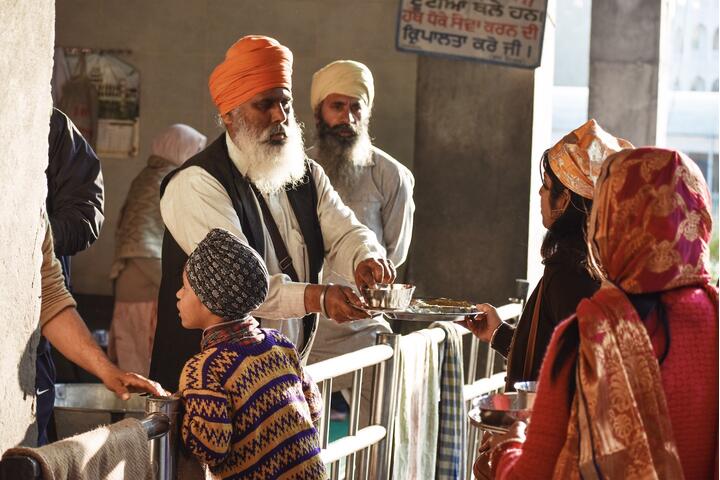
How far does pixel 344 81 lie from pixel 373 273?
2.39 m

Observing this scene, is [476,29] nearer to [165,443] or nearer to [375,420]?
[375,420]

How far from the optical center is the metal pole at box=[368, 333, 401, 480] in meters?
4.50

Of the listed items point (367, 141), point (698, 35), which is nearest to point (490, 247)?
point (367, 141)

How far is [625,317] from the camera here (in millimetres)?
2484

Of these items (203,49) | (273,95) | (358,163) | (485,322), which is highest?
(203,49)

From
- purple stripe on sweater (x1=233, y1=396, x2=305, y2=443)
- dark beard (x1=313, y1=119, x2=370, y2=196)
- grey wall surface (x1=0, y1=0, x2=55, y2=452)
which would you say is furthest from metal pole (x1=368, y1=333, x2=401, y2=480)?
dark beard (x1=313, y1=119, x2=370, y2=196)

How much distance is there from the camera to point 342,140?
663cm

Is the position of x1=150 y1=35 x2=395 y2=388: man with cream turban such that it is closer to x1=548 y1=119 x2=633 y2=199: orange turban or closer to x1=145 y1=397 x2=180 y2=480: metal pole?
x1=548 y1=119 x2=633 y2=199: orange turban

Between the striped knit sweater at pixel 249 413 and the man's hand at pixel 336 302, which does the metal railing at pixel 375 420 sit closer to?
the man's hand at pixel 336 302

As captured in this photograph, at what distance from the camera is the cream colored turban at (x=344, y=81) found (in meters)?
6.73

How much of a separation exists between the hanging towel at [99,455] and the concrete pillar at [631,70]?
9.41m

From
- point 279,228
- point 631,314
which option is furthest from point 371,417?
point 631,314

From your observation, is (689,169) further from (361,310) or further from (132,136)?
(132,136)

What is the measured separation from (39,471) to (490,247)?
242 inches
